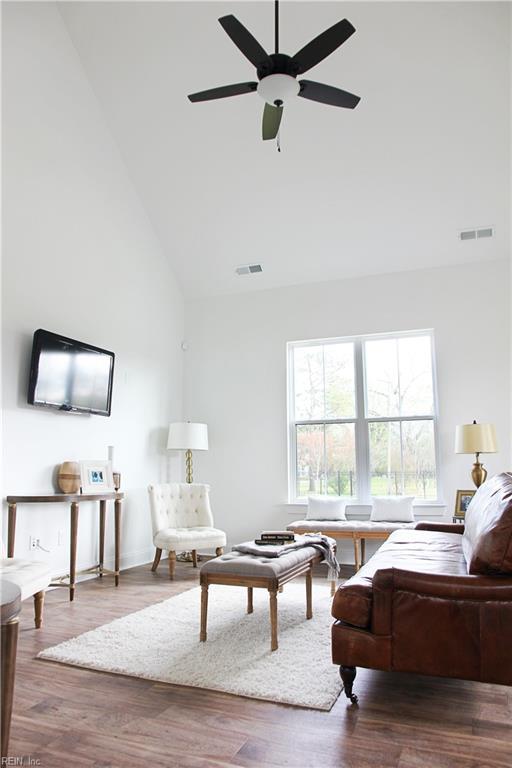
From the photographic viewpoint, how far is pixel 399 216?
5.91 metres

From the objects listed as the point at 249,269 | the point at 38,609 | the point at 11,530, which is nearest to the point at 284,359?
the point at 249,269

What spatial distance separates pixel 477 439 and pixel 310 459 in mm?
1989

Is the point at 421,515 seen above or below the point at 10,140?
below

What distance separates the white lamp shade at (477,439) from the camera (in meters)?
5.25

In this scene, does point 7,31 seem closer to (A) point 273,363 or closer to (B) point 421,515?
(A) point 273,363

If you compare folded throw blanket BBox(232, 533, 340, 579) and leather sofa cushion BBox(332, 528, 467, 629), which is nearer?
leather sofa cushion BBox(332, 528, 467, 629)

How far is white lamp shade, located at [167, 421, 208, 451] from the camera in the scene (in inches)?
250

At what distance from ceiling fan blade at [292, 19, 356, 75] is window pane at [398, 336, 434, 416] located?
3.79 metres

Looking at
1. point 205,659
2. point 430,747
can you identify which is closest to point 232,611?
point 205,659

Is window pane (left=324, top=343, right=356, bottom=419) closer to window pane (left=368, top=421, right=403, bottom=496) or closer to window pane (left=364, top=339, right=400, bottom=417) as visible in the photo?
window pane (left=364, top=339, right=400, bottom=417)

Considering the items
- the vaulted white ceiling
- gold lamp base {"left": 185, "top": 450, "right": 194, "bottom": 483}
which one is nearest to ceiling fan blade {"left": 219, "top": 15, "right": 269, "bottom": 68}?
the vaulted white ceiling

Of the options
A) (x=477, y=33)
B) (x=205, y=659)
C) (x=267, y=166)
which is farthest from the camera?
(x=267, y=166)

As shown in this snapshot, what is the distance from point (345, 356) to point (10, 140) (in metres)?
4.00

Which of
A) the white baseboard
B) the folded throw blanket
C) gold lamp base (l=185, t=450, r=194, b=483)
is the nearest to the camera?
the folded throw blanket
